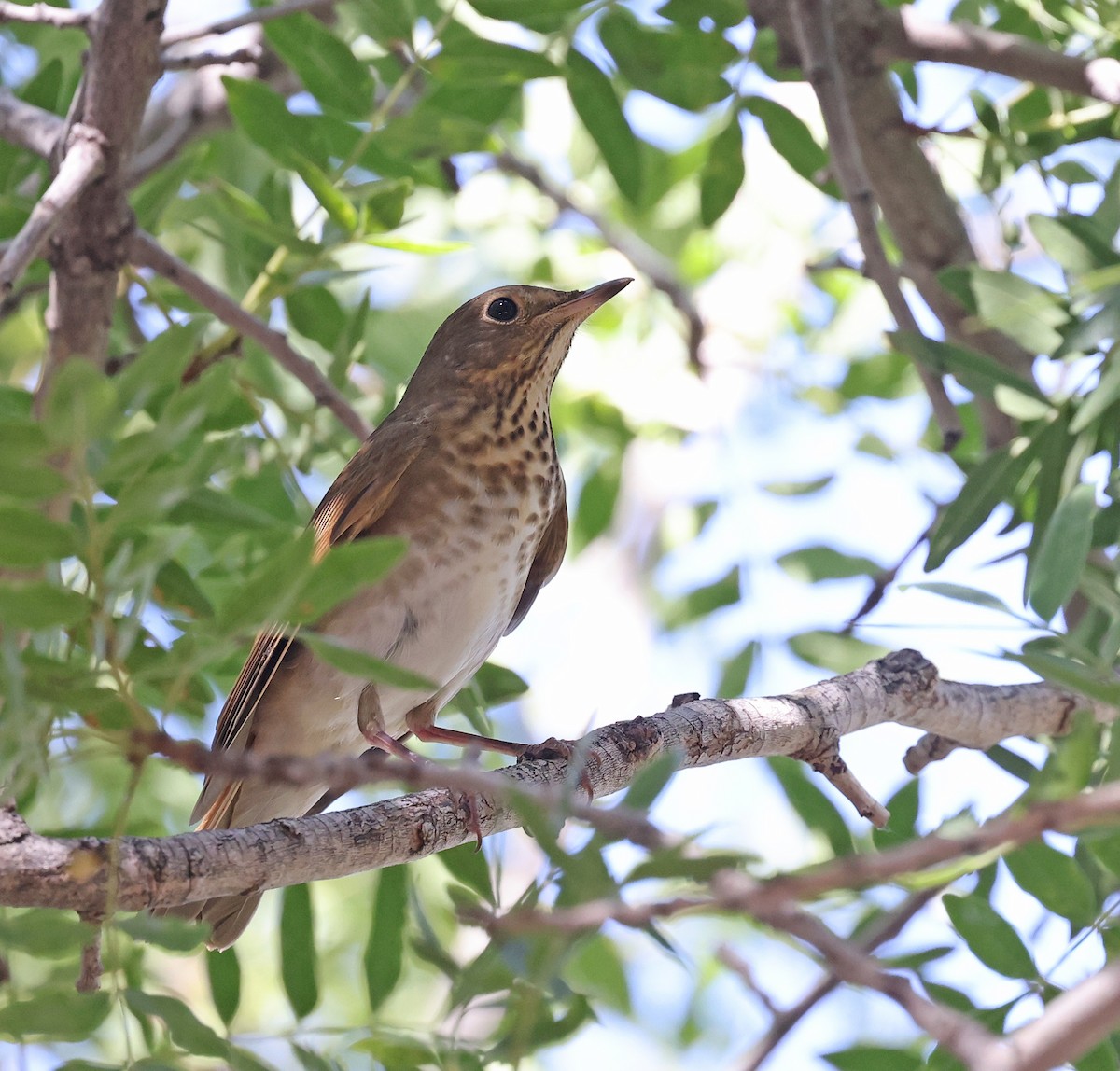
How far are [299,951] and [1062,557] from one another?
1972 millimetres

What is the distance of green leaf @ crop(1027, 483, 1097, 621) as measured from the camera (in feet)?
9.17

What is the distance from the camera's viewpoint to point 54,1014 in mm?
2082

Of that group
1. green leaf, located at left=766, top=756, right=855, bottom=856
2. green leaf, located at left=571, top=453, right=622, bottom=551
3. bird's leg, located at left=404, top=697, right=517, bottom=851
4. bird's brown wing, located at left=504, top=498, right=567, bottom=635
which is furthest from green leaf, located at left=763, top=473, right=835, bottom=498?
bird's leg, located at left=404, top=697, right=517, bottom=851

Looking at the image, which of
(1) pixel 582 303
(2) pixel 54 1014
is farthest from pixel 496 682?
(2) pixel 54 1014

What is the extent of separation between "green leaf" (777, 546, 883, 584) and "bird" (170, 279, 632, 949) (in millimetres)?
772

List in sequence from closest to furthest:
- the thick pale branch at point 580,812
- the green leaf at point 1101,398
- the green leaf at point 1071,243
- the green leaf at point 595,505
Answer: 1. the thick pale branch at point 580,812
2. the green leaf at point 1101,398
3. the green leaf at point 1071,243
4. the green leaf at point 595,505

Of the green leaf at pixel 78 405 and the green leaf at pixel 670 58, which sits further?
the green leaf at pixel 670 58

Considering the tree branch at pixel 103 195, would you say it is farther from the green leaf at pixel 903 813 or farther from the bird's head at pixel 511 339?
the green leaf at pixel 903 813

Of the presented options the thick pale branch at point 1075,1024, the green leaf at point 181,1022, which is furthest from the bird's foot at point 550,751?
the thick pale branch at point 1075,1024

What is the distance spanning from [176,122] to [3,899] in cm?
358

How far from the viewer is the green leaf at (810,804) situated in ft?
11.9

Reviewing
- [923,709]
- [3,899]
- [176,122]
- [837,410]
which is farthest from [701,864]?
[176,122]

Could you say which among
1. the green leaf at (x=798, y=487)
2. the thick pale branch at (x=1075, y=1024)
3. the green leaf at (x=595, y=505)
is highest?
the green leaf at (x=595, y=505)

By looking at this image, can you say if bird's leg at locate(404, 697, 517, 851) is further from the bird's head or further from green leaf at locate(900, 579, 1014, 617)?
green leaf at locate(900, 579, 1014, 617)
